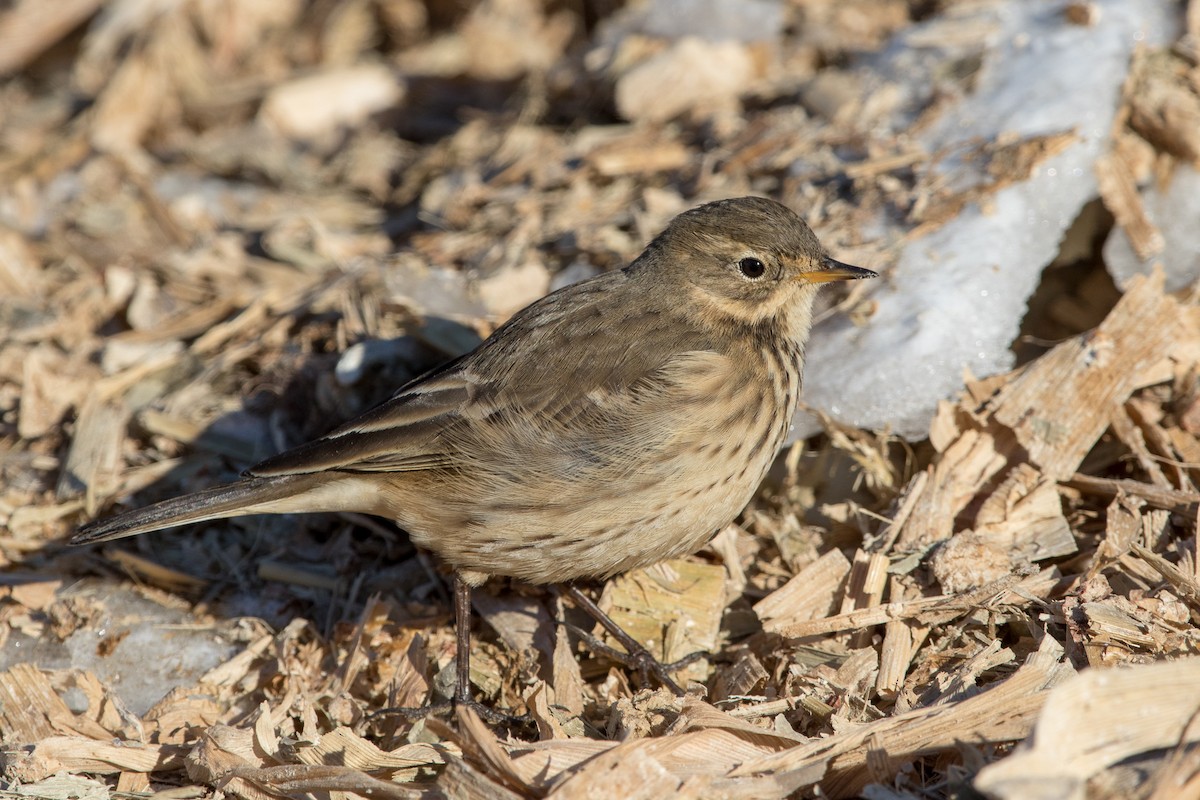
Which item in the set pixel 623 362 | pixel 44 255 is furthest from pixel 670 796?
pixel 44 255

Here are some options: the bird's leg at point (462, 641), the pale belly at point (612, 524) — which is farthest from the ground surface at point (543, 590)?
the pale belly at point (612, 524)

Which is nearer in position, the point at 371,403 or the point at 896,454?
the point at 896,454

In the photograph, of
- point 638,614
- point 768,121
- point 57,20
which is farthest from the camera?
point 57,20

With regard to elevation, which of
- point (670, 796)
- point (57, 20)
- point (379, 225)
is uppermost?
point (57, 20)

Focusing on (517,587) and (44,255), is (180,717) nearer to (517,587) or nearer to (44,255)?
(517,587)

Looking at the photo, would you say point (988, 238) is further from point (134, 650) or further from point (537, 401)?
point (134, 650)

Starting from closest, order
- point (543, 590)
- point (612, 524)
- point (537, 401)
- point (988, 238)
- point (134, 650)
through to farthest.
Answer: point (612, 524) → point (537, 401) → point (134, 650) → point (543, 590) → point (988, 238)

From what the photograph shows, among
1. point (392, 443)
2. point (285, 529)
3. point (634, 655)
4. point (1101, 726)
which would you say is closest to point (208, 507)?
point (392, 443)
